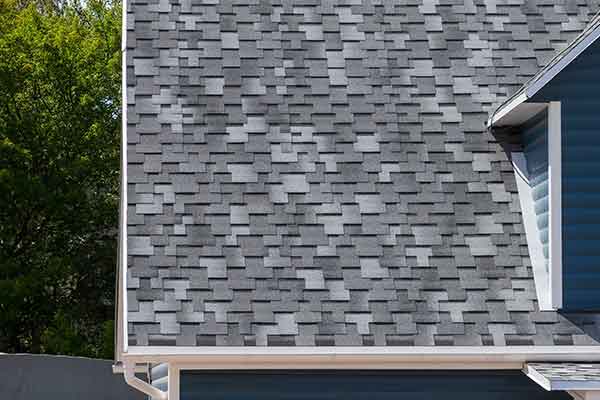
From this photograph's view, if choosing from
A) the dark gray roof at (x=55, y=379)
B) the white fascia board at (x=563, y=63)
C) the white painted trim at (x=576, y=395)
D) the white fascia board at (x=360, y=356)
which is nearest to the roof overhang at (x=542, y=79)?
the white fascia board at (x=563, y=63)

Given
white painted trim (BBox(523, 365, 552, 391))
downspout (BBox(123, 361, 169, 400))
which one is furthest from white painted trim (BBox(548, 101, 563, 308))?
downspout (BBox(123, 361, 169, 400))

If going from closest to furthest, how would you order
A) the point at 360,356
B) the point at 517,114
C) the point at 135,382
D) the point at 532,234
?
the point at 360,356 < the point at 135,382 < the point at 532,234 < the point at 517,114

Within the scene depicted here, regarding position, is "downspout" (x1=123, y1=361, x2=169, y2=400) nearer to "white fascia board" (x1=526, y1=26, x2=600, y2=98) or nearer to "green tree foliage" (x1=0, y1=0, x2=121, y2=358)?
"white fascia board" (x1=526, y1=26, x2=600, y2=98)

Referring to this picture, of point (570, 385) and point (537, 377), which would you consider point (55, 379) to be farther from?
point (570, 385)

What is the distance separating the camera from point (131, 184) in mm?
9414

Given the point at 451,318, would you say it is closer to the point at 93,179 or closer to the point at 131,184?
the point at 131,184

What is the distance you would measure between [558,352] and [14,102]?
2089 centimetres

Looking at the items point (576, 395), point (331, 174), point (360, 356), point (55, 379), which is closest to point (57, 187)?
point (55, 379)

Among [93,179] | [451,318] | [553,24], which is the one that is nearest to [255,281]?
[451,318]

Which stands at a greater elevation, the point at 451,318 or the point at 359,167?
→ the point at 359,167

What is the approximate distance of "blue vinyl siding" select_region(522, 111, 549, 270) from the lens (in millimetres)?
9438

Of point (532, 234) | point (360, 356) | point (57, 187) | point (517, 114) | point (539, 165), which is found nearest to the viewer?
point (360, 356)

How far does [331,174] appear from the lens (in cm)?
970

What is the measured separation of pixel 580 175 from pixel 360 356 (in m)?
2.10
